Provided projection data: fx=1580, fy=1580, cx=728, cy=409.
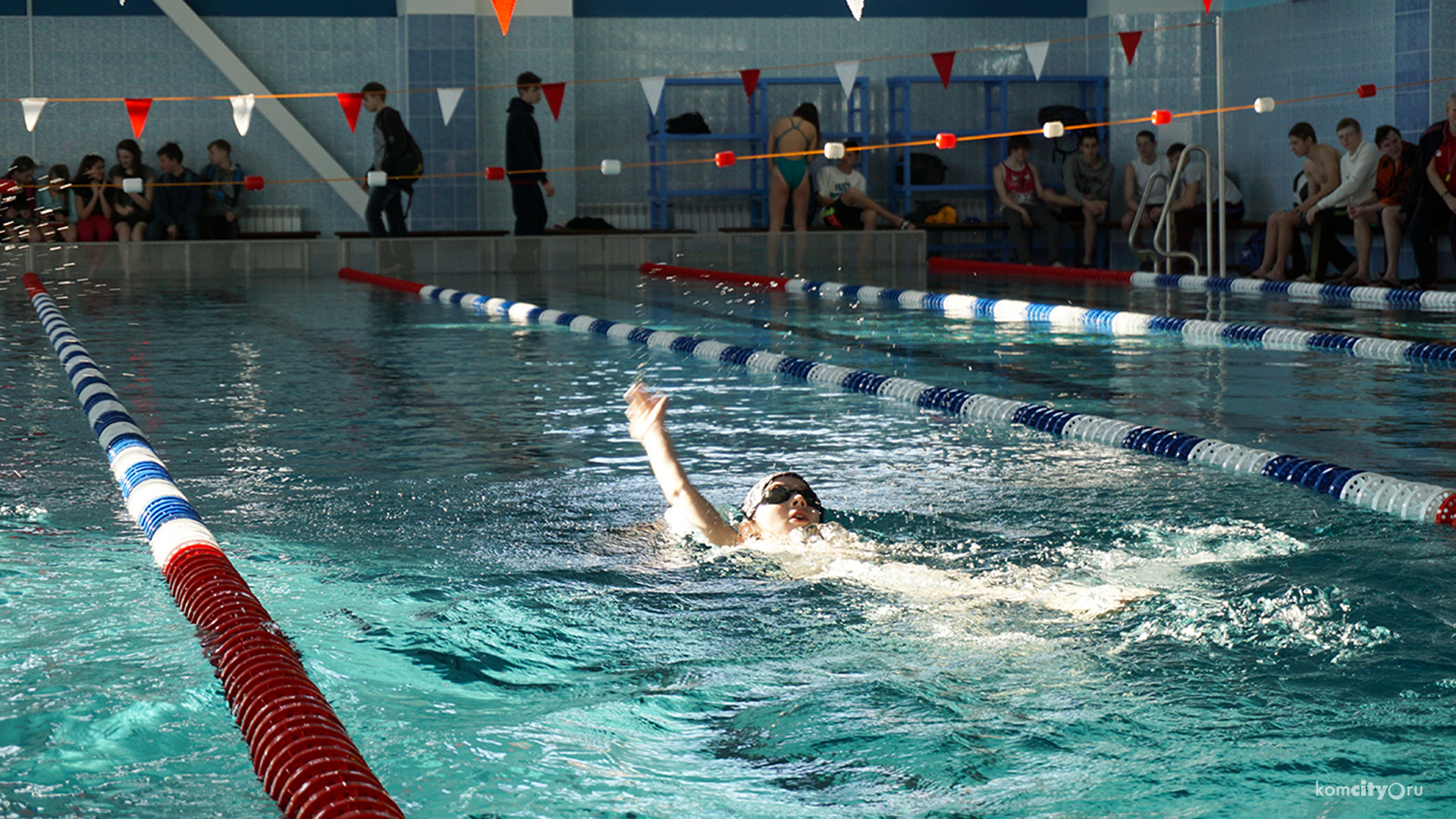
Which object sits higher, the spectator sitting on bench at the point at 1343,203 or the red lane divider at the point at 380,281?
the spectator sitting on bench at the point at 1343,203

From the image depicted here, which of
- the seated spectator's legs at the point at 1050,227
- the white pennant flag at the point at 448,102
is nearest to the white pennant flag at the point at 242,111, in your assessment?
the white pennant flag at the point at 448,102

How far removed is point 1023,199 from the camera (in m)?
15.2

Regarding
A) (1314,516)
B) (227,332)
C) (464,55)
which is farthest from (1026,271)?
(1314,516)

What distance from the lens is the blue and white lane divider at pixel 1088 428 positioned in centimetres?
406

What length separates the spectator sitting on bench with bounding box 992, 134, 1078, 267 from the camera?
15.1 meters

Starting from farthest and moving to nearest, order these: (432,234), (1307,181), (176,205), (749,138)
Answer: (749,138) → (432,234) → (176,205) → (1307,181)

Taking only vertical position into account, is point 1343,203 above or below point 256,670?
above

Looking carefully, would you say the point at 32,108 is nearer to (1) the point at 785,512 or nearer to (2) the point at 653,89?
(2) the point at 653,89

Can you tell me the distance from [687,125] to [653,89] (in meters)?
1.09

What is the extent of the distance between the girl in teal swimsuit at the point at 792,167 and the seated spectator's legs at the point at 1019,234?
77.1 inches

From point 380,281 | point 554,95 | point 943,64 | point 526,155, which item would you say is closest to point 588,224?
point 526,155

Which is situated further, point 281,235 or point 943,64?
point 281,235

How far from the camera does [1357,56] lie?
13547 millimetres

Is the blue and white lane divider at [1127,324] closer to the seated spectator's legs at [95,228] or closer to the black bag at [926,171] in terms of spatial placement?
the black bag at [926,171]
